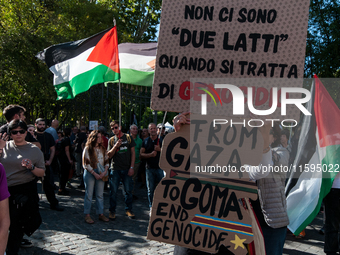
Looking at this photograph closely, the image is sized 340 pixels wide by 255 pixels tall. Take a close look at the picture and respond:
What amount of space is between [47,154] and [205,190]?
18.4 ft

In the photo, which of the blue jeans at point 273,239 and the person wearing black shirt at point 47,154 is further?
the person wearing black shirt at point 47,154

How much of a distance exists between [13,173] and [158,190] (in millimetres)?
2582

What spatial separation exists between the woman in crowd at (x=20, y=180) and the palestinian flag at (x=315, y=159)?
377cm

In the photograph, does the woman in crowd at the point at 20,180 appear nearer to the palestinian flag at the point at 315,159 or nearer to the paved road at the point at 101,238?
the paved road at the point at 101,238

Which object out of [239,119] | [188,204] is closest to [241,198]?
[188,204]

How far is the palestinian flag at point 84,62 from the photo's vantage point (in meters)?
6.24

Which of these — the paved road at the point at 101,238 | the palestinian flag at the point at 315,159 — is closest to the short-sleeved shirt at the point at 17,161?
the paved road at the point at 101,238

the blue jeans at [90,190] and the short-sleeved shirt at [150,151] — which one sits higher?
the short-sleeved shirt at [150,151]

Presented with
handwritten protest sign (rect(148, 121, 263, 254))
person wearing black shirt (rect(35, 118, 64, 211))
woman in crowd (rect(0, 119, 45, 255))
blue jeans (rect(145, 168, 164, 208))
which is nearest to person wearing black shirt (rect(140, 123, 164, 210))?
blue jeans (rect(145, 168, 164, 208))

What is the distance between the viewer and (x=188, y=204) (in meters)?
2.19

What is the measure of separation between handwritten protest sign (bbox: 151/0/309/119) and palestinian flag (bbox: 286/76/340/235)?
2.80 meters

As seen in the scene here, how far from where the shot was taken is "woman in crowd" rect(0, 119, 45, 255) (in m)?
3.93

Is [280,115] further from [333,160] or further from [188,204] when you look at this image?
[333,160]

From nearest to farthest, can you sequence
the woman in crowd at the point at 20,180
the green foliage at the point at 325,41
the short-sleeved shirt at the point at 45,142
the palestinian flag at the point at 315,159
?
the woman in crowd at the point at 20,180 < the palestinian flag at the point at 315,159 < the short-sleeved shirt at the point at 45,142 < the green foliage at the point at 325,41
